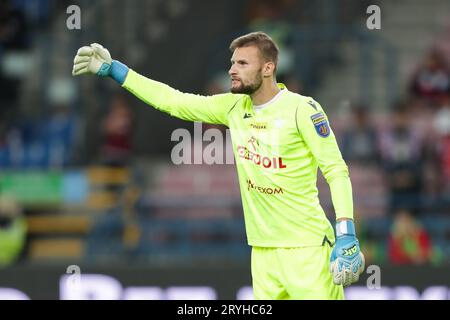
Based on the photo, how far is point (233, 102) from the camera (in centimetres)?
714

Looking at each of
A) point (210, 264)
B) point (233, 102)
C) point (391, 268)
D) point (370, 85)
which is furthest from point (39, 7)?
point (233, 102)

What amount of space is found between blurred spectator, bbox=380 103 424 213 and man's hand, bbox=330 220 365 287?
6.72m

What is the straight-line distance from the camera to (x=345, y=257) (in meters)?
6.42

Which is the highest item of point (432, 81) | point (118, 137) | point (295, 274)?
point (432, 81)

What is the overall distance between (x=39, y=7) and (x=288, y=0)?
3.50 meters

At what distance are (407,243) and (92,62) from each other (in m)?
6.62

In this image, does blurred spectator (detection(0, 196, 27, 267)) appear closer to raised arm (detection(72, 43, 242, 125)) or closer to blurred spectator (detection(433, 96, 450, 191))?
blurred spectator (detection(433, 96, 450, 191))

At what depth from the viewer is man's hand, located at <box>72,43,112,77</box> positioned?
22.8 ft

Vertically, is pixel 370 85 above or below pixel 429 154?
above

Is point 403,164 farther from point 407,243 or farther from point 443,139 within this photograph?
point 407,243

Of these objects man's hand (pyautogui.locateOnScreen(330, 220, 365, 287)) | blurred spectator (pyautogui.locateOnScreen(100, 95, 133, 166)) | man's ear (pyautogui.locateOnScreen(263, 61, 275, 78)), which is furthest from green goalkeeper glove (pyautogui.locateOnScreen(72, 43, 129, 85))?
blurred spectator (pyautogui.locateOnScreen(100, 95, 133, 166))

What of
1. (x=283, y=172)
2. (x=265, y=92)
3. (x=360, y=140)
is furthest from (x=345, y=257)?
(x=360, y=140)

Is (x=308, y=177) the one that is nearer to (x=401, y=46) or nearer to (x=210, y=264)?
(x=210, y=264)

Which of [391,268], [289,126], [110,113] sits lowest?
Answer: [391,268]
